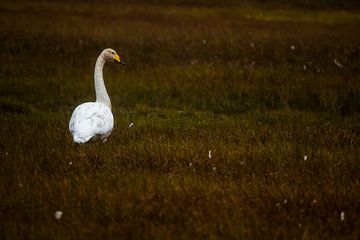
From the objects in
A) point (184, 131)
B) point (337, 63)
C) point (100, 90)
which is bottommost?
point (337, 63)

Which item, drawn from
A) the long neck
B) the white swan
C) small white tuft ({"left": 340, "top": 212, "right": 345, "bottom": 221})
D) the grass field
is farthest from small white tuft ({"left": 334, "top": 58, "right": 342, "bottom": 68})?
small white tuft ({"left": 340, "top": 212, "right": 345, "bottom": 221})

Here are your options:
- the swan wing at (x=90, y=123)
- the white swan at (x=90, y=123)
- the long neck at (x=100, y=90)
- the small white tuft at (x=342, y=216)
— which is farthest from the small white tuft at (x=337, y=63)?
the small white tuft at (x=342, y=216)

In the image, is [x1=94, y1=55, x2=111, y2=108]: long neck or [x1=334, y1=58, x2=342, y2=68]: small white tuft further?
[x1=334, y1=58, x2=342, y2=68]: small white tuft

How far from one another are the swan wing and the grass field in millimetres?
258

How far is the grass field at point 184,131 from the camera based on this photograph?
7082mm

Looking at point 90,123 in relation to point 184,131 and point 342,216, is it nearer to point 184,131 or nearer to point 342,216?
point 184,131

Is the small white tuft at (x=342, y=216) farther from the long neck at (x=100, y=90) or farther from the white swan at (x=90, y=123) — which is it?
the long neck at (x=100, y=90)

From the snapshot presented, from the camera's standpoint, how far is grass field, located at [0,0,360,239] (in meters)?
7.08

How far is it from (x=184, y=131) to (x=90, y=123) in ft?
9.38

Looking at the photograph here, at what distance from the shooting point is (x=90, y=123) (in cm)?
941

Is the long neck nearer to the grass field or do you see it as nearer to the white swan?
the grass field

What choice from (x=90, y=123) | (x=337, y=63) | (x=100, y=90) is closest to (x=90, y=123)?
(x=90, y=123)

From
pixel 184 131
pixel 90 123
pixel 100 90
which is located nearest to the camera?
pixel 90 123

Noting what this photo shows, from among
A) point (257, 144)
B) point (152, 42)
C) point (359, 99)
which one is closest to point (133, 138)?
point (257, 144)
